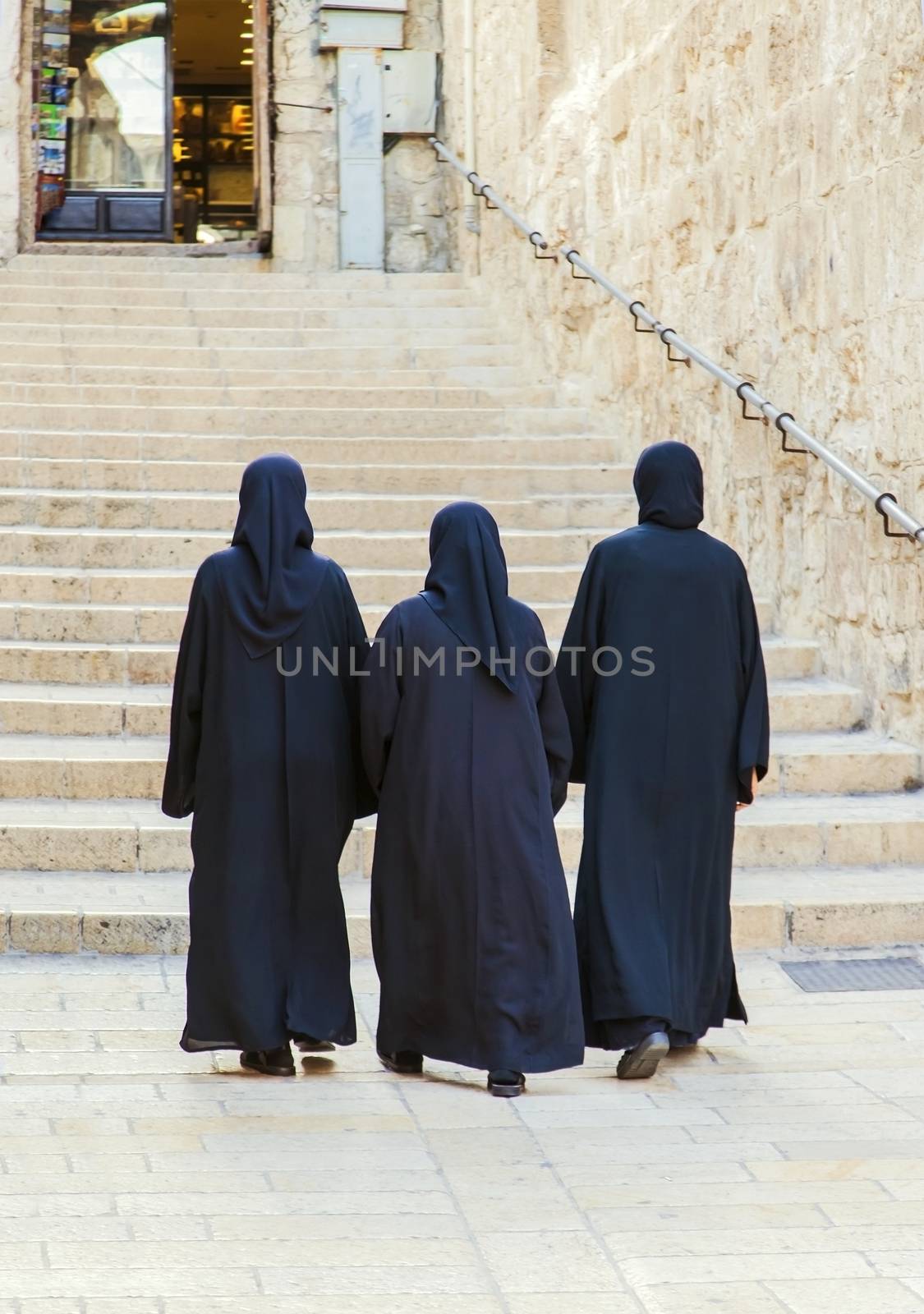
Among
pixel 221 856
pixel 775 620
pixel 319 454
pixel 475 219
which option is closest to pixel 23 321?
pixel 319 454

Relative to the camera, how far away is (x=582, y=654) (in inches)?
192

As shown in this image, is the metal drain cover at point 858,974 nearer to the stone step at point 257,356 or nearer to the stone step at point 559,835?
the stone step at point 559,835

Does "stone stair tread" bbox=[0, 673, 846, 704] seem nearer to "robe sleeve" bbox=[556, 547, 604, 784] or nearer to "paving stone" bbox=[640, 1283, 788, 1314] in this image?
"robe sleeve" bbox=[556, 547, 604, 784]

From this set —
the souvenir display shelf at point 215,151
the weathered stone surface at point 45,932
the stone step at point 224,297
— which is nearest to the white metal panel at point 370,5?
the stone step at point 224,297

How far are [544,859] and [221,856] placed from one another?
2.71 ft

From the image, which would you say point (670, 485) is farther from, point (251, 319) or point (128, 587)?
point (251, 319)

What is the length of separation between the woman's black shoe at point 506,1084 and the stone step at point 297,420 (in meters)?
6.09

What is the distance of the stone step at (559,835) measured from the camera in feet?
20.6

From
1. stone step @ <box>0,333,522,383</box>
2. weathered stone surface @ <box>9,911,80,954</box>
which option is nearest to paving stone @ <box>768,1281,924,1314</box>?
weathered stone surface @ <box>9,911,80,954</box>

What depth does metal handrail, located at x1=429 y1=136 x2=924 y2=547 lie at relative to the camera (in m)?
6.91

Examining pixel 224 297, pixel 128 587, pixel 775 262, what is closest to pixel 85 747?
pixel 128 587

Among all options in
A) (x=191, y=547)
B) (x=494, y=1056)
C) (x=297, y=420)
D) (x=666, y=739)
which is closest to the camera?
(x=494, y=1056)

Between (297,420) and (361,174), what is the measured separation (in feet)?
17.7

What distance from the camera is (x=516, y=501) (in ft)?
30.3
